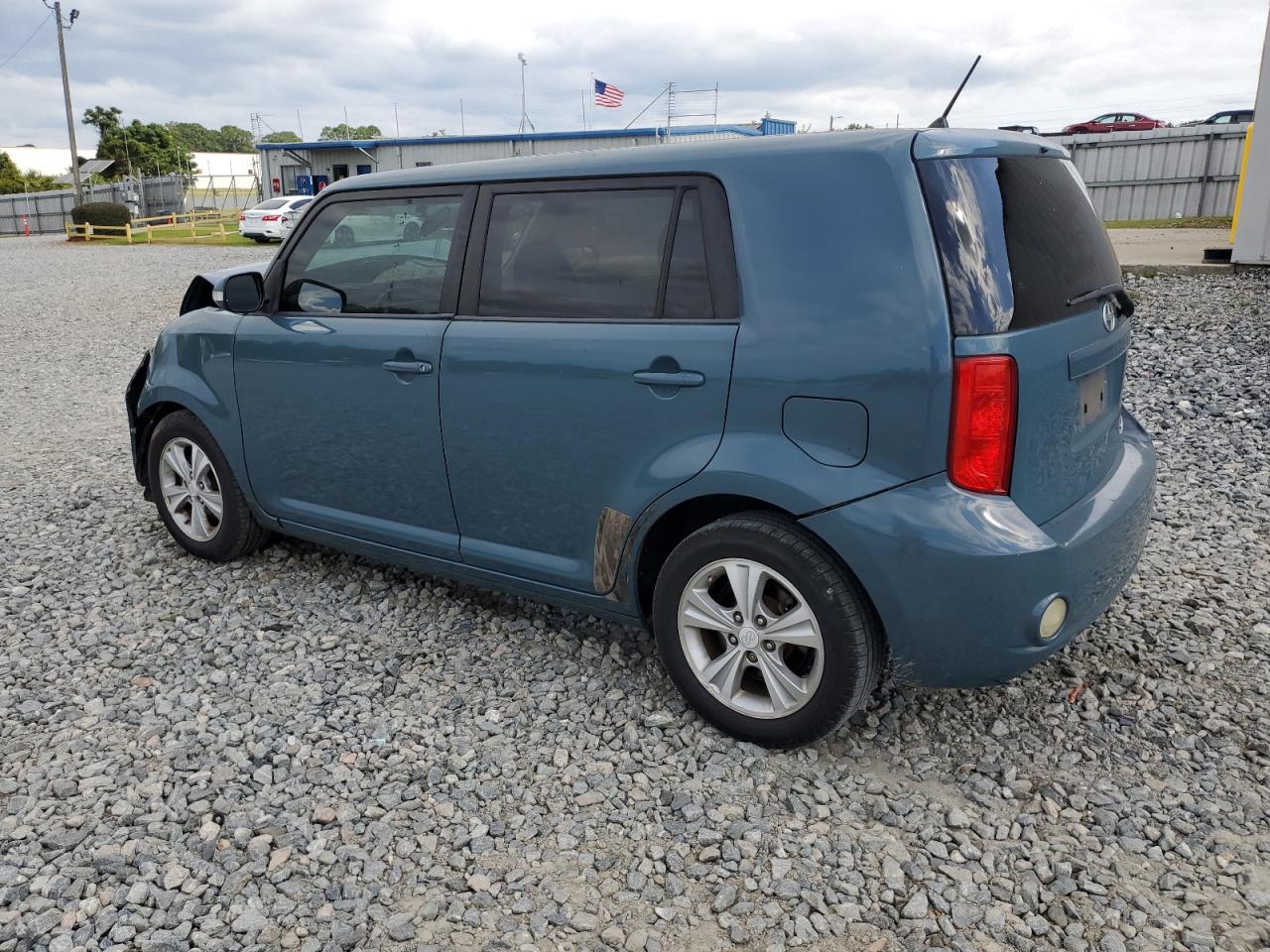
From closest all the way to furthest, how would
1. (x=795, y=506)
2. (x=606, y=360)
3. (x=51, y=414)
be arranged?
(x=795, y=506) → (x=606, y=360) → (x=51, y=414)

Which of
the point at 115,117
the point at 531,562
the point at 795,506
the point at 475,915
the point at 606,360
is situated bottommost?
the point at 475,915

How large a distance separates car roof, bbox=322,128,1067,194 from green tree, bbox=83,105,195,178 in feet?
284

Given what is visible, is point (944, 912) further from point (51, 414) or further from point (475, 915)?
→ point (51, 414)

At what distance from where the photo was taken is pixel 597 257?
3270mm

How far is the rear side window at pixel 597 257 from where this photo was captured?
3.08m

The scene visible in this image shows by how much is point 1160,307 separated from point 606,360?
29.3ft

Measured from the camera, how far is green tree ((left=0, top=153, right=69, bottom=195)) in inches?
2370

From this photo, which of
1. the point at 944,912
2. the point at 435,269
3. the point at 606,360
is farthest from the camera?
the point at 435,269

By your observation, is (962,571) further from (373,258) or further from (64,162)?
(64,162)

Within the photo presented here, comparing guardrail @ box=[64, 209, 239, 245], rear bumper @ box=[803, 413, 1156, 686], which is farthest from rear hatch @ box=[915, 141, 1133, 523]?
guardrail @ box=[64, 209, 239, 245]

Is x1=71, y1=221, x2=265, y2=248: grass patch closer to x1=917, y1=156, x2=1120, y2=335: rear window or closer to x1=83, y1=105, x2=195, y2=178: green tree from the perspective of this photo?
x1=917, y1=156, x2=1120, y2=335: rear window

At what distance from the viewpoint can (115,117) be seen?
8794 centimetres

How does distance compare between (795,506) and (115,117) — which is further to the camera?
(115,117)

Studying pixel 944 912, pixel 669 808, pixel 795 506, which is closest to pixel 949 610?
pixel 795 506
